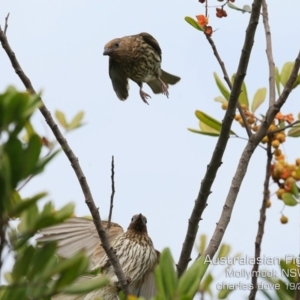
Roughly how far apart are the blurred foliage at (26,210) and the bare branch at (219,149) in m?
2.14

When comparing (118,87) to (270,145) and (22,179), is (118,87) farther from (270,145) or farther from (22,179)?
(22,179)

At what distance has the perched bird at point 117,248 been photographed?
19.4 ft

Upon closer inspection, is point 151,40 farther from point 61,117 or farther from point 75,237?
point 61,117

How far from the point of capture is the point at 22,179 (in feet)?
5.20

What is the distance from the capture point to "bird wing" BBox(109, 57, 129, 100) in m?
9.01

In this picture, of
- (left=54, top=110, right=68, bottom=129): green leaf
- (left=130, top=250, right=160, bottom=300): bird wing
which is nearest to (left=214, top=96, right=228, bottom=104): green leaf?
(left=54, top=110, right=68, bottom=129): green leaf

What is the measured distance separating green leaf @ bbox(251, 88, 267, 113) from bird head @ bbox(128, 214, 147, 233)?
10.4ft

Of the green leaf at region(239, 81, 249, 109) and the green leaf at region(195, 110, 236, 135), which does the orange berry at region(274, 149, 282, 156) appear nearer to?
the green leaf at region(195, 110, 236, 135)

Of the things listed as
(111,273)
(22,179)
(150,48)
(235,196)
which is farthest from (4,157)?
(150,48)

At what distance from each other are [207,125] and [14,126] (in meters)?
2.79

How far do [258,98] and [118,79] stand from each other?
5184 mm

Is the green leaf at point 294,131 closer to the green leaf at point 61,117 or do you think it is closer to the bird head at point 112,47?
the green leaf at point 61,117

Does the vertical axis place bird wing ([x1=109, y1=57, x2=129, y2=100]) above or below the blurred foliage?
above

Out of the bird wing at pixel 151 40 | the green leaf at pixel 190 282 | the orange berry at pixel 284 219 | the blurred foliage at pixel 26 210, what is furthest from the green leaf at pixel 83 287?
the bird wing at pixel 151 40
